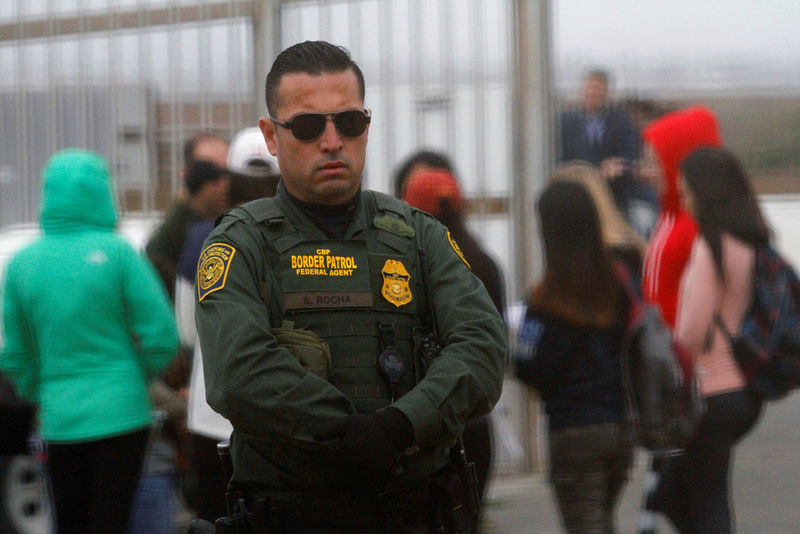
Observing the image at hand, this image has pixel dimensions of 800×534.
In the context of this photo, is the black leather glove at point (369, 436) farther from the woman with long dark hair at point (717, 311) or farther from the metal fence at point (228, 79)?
the metal fence at point (228, 79)

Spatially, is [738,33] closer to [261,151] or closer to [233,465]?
[261,151]

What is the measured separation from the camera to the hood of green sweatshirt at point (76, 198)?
13.8 ft

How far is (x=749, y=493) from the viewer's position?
670 cm

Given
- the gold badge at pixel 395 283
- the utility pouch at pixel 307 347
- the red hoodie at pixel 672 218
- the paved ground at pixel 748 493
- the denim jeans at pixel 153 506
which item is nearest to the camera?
the utility pouch at pixel 307 347

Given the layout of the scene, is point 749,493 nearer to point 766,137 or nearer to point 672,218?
point 766,137

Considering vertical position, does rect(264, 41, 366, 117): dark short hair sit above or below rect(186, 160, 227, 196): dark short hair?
above

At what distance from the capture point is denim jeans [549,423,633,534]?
170 inches

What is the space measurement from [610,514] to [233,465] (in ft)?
7.04

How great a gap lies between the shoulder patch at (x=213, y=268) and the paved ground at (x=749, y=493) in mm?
3810

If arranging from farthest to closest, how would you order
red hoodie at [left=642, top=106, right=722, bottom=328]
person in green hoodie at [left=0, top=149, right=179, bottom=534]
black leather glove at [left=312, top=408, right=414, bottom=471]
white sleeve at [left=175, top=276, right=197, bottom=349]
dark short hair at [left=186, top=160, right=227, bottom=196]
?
1. dark short hair at [left=186, top=160, right=227, bottom=196]
2. red hoodie at [left=642, top=106, right=722, bottom=328]
3. white sleeve at [left=175, top=276, right=197, bottom=349]
4. person in green hoodie at [left=0, top=149, right=179, bottom=534]
5. black leather glove at [left=312, top=408, right=414, bottom=471]

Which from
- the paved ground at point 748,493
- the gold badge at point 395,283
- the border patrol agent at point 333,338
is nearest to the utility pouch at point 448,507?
the border patrol agent at point 333,338

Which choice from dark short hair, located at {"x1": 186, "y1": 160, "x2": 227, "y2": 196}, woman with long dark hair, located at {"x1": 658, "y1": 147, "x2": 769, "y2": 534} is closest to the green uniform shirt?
woman with long dark hair, located at {"x1": 658, "y1": 147, "x2": 769, "y2": 534}

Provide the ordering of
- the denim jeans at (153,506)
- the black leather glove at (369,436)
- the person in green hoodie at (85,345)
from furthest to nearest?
the denim jeans at (153,506) → the person in green hoodie at (85,345) → the black leather glove at (369,436)

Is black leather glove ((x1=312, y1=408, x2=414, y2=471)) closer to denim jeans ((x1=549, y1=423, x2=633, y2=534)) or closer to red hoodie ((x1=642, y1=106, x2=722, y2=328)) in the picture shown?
denim jeans ((x1=549, y1=423, x2=633, y2=534))
